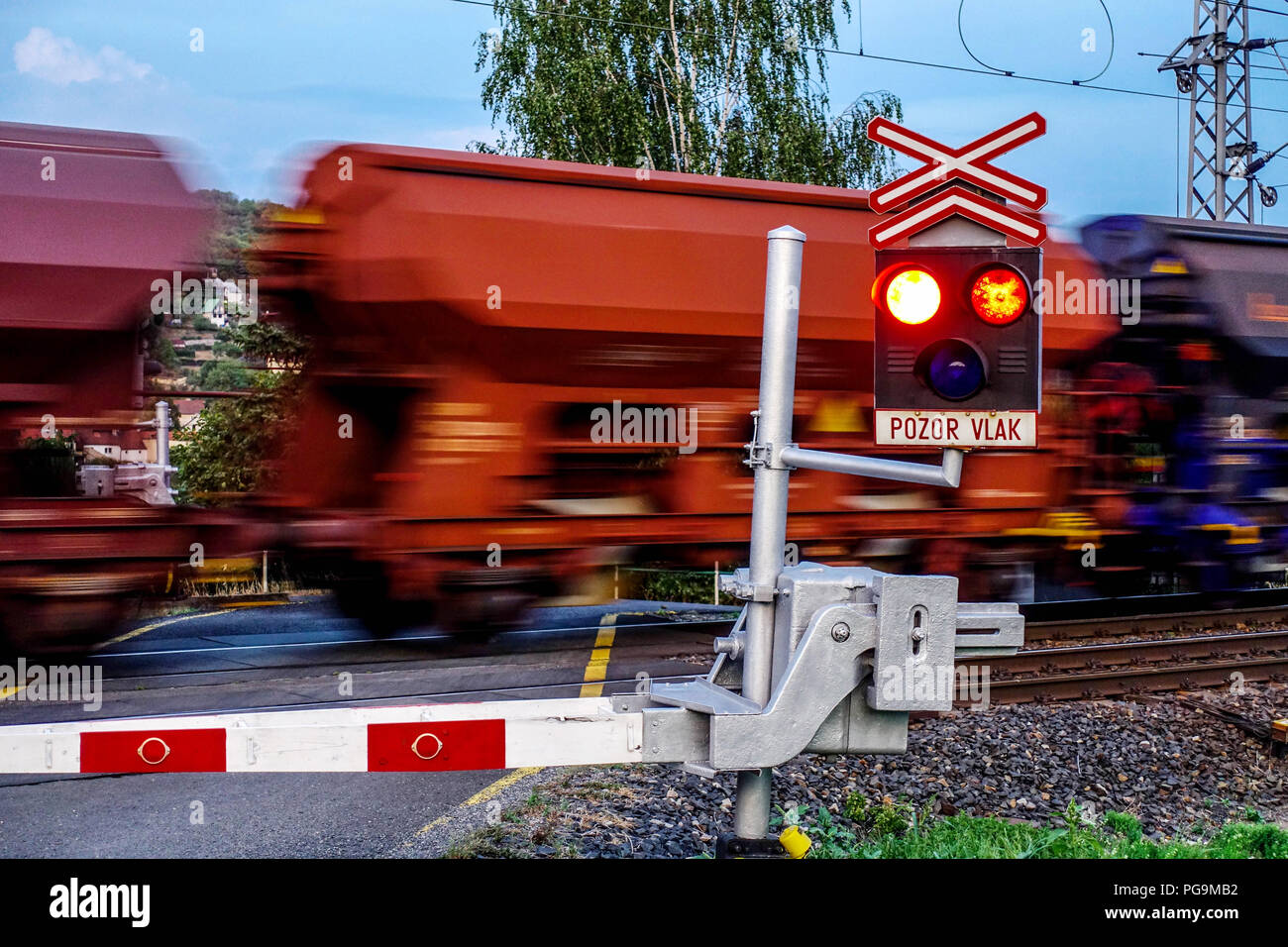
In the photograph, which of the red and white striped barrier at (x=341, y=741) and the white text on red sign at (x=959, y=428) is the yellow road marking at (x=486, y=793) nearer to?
the red and white striped barrier at (x=341, y=741)

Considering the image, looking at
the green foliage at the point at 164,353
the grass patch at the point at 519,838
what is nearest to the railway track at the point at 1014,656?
the green foliage at the point at 164,353

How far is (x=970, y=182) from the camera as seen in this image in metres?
A: 2.46

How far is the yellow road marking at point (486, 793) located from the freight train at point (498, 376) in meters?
2.62

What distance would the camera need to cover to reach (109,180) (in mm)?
6996

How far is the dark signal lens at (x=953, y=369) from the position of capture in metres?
2.38

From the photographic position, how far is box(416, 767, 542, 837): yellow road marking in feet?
14.8

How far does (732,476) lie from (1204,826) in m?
3.98

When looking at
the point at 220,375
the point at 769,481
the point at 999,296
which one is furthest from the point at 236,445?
the point at 999,296

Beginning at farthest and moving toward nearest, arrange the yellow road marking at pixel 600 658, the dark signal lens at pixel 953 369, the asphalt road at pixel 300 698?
the yellow road marking at pixel 600 658 → the asphalt road at pixel 300 698 → the dark signal lens at pixel 953 369

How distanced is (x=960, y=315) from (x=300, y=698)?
5.93m

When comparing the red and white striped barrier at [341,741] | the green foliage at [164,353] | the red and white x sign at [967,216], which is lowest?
the red and white striped barrier at [341,741]

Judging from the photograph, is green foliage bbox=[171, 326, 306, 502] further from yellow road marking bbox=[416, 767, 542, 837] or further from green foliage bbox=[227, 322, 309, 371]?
yellow road marking bbox=[416, 767, 542, 837]
